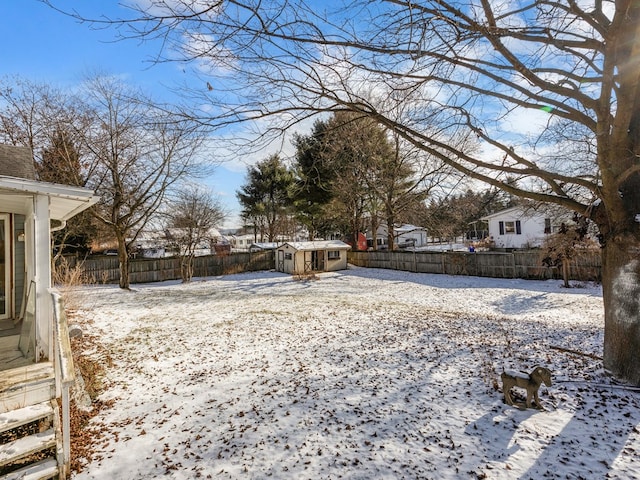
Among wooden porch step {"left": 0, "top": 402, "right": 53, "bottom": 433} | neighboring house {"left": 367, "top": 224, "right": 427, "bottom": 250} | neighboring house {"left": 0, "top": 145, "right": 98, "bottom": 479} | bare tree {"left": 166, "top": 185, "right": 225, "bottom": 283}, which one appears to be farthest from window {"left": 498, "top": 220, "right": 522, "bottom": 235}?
wooden porch step {"left": 0, "top": 402, "right": 53, "bottom": 433}

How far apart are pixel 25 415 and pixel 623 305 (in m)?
7.19

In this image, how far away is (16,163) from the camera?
5129mm

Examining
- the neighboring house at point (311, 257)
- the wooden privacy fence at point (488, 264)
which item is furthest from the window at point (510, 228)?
the neighboring house at point (311, 257)

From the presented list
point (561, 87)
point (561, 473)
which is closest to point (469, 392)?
point (561, 473)

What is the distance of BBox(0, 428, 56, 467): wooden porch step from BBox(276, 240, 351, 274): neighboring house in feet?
58.1

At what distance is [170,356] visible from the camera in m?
6.07

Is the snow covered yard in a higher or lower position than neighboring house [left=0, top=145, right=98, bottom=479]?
lower

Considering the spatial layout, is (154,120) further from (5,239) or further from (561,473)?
(561,473)

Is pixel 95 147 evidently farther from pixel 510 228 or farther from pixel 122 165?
pixel 510 228

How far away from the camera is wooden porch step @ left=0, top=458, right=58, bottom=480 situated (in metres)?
2.69

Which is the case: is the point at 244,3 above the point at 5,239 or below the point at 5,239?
above

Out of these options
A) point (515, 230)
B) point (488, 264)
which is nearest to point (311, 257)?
point (488, 264)

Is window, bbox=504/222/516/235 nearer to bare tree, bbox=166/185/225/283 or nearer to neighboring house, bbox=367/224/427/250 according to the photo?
neighboring house, bbox=367/224/427/250

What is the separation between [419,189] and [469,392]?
19051mm
